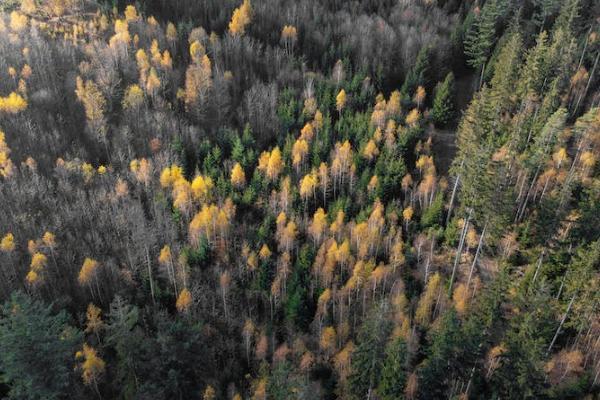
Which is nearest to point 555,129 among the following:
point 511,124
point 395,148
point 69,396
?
point 511,124

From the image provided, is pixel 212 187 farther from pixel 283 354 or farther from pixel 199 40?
pixel 199 40

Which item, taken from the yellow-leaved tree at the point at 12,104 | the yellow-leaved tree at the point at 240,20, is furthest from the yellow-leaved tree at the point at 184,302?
the yellow-leaved tree at the point at 240,20

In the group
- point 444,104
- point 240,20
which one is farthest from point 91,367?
point 240,20

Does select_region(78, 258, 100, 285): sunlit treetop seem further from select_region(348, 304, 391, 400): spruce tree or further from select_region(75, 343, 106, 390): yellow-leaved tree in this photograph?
select_region(348, 304, 391, 400): spruce tree

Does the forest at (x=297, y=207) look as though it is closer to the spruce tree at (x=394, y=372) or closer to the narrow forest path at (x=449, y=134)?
the spruce tree at (x=394, y=372)

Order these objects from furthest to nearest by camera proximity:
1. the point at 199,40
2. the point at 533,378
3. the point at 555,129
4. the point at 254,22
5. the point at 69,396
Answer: the point at 254,22 → the point at 199,40 → the point at 555,129 → the point at 69,396 → the point at 533,378

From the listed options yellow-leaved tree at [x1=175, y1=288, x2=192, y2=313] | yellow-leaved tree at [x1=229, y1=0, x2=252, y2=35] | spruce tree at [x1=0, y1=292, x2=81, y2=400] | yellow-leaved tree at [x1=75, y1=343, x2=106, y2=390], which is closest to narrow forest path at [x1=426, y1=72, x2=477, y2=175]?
yellow-leaved tree at [x1=175, y1=288, x2=192, y2=313]

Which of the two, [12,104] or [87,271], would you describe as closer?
[87,271]

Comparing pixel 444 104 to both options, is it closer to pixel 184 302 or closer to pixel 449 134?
pixel 449 134
